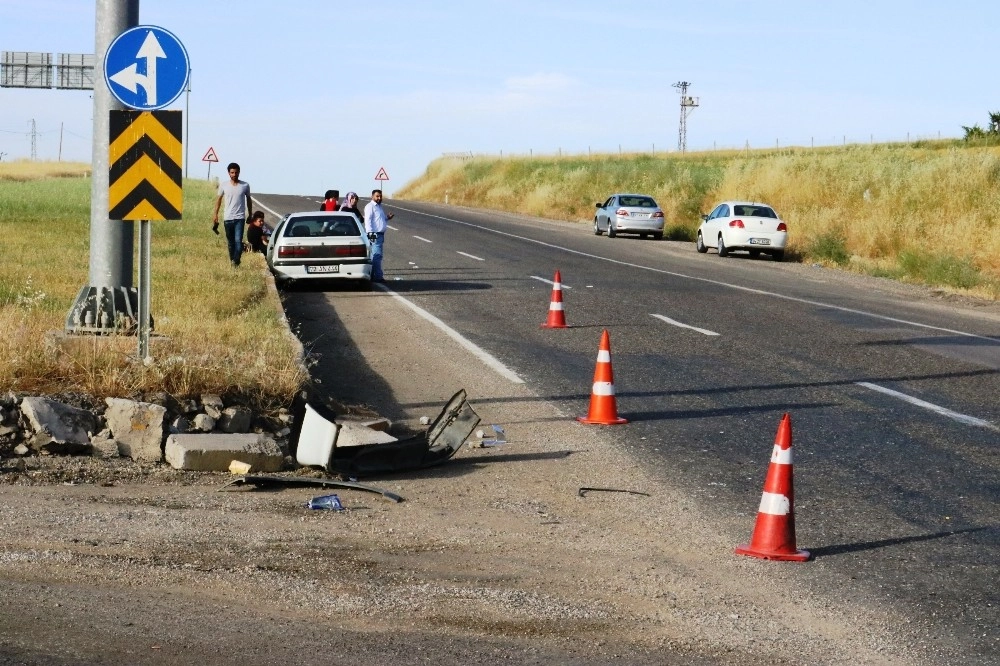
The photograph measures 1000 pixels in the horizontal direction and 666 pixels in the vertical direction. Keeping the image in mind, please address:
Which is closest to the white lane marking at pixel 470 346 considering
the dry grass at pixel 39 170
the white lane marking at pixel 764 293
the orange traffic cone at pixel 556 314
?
the orange traffic cone at pixel 556 314

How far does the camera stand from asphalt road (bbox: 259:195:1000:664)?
6.49 metres

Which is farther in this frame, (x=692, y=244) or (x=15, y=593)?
(x=692, y=244)

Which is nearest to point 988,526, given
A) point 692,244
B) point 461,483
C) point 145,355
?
point 461,483

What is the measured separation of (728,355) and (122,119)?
684 cm

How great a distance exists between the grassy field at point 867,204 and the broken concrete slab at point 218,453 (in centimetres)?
1913

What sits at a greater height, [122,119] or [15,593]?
[122,119]

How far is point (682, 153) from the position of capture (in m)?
96.9

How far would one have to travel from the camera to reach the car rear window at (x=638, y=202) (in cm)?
4272

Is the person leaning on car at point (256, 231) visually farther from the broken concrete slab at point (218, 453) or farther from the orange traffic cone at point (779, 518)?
the orange traffic cone at point (779, 518)

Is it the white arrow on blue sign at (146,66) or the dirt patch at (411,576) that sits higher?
the white arrow on blue sign at (146,66)

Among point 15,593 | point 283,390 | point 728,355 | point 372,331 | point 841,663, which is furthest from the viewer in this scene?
point 372,331

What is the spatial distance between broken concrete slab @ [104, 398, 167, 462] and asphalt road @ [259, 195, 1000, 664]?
307cm

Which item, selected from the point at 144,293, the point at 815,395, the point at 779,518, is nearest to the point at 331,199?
the point at 815,395

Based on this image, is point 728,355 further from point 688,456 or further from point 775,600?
point 775,600
